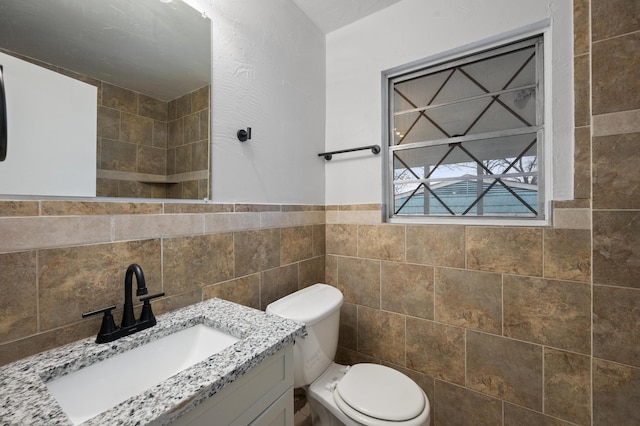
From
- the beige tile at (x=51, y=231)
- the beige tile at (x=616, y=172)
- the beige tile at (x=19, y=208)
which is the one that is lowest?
the beige tile at (x=51, y=231)

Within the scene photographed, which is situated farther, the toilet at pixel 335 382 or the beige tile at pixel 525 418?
the beige tile at pixel 525 418

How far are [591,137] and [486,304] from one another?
88 centimetres

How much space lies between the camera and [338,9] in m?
1.64

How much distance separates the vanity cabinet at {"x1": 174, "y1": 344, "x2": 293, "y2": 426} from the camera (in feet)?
2.00

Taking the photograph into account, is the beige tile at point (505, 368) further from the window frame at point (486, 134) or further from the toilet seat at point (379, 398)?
the window frame at point (486, 134)

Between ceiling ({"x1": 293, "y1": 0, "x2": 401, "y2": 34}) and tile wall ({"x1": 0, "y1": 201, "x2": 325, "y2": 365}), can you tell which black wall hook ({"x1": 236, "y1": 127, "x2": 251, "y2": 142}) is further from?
ceiling ({"x1": 293, "y1": 0, "x2": 401, "y2": 34})

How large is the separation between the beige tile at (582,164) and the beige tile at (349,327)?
127cm

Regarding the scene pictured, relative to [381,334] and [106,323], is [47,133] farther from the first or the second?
[381,334]

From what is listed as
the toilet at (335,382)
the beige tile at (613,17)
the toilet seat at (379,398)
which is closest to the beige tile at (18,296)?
the toilet at (335,382)

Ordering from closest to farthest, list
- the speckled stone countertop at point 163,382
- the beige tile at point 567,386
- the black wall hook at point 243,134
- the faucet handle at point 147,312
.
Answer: the speckled stone countertop at point 163,382 < the faucet handle at point 147,312 < the beige tile at point 567,386 < the black wall hook at point 243,134

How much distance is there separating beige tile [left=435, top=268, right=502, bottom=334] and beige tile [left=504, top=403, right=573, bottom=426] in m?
0.37

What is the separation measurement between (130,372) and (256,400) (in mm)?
396

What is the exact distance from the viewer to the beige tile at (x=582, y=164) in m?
1.12

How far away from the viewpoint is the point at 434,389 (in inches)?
56.8
